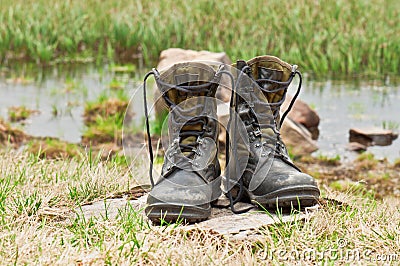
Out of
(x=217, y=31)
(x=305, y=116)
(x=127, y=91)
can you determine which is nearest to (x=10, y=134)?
(x=127, y=91)

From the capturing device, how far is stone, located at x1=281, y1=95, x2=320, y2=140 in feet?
20.2

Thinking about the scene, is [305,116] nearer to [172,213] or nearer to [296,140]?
[296,140]

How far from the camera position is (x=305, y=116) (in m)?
6.18

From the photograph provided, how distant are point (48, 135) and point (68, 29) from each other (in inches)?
144

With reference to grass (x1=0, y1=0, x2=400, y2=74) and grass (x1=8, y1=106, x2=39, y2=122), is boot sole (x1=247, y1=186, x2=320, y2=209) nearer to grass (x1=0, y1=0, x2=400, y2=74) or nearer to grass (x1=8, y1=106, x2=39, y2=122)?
grass (x1=8, y1=106, x2=39, y2=122)

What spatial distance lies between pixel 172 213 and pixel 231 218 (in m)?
0.27

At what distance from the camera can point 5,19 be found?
9.32m

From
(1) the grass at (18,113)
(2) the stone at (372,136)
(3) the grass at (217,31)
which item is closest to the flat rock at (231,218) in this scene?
(2) the stone at (372,136)

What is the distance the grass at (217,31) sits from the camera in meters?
8.09

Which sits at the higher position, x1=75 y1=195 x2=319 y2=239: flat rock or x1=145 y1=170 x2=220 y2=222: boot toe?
x1=145 y1=170 x2=220 y2=222: boot toe

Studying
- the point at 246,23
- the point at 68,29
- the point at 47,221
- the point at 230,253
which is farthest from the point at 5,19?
the point at 230,253

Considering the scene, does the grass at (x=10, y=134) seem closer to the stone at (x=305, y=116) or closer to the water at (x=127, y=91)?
the water at (x=127, y=91)

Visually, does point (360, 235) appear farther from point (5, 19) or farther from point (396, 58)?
point (5, 19)

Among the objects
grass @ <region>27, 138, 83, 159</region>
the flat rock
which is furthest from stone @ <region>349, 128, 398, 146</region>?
the flat rock
